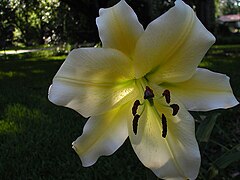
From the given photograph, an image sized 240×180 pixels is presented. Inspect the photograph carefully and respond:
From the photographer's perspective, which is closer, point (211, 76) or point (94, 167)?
point (211, 76)

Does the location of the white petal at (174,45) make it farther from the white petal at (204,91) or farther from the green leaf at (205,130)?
the green leaf at (205,130)

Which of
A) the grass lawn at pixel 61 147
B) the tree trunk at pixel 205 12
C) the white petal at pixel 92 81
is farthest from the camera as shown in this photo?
the tree trunk at pixel 205 12

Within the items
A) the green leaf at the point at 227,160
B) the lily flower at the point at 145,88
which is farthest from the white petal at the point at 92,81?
the green leaf at the point at 227,160

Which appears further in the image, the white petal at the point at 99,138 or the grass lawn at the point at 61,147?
the grass lawn at the point at 61,147

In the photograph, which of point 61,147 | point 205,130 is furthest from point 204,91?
point 61,147

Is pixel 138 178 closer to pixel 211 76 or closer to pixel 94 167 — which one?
pixel 94 167

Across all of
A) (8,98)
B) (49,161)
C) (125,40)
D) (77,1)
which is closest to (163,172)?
(125,40)

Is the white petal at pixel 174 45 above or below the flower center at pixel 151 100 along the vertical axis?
above
